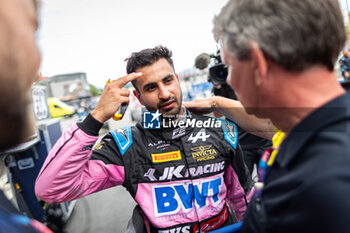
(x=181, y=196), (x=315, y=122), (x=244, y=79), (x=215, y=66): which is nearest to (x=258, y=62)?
(x=244, y=79)

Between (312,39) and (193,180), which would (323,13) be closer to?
(312,39)

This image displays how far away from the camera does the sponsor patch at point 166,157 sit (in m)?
1.26

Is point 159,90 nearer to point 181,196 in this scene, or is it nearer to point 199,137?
point 199,137

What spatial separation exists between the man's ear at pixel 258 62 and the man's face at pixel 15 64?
617 mm

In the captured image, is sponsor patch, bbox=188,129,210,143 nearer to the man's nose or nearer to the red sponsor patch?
the man's nose

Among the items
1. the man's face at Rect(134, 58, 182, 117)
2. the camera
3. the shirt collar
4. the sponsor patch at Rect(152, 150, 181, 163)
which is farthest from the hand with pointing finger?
the camera

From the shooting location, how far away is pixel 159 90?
4.46 ft

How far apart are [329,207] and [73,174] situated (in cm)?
112

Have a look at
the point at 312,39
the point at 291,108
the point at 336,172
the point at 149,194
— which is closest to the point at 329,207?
the point at 336,172

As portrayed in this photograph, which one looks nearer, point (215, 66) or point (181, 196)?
point (181, 196)

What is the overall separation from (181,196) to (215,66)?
1402 millimetres

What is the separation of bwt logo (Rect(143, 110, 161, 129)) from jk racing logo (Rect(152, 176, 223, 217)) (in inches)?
16.3

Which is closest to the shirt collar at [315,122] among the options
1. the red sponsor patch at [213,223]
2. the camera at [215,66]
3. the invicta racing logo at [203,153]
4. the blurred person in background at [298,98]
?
the blurred person in background at [298,98]

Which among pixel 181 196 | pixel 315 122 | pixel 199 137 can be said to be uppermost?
pixel 315 122
